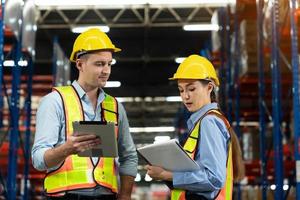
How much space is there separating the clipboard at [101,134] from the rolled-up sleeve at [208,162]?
0.49 metres

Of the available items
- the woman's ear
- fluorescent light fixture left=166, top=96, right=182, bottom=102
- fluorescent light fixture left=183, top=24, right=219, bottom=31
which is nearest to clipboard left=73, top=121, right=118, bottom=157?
the woman's ear

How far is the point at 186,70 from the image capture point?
4.25 metres

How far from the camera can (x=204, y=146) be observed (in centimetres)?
395

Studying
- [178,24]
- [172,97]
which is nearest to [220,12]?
[178,24]

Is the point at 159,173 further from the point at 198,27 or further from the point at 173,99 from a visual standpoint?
the point at 173,99

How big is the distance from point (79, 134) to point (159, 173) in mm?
658

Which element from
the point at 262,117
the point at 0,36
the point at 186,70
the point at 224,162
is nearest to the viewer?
the point at 224,162

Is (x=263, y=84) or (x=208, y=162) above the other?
(x=263, y=84)

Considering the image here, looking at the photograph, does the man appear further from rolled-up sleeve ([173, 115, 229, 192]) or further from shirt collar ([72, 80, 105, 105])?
rolled-up sleeve ([173, 115, 229, 192])

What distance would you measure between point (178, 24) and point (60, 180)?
16.2 m

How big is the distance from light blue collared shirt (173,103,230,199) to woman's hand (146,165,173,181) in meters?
0.04

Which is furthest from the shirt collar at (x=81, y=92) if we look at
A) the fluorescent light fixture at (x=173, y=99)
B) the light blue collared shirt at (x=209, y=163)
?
the fluorescent light fixture at (x=173, y=99)

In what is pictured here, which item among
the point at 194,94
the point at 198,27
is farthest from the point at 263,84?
the point at 198,27

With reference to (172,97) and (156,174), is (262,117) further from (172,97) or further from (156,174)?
(172,97)
